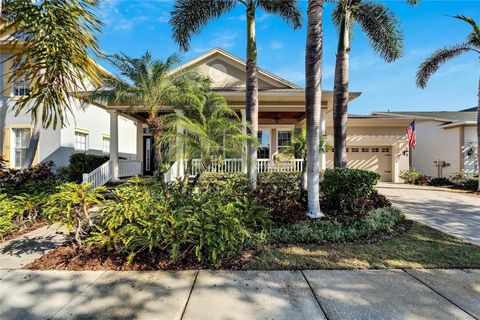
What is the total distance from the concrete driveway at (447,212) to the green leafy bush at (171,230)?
492cm

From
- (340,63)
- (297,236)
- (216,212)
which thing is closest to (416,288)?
(297,236)

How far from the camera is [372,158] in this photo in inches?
634

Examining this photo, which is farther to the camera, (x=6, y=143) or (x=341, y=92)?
(x=6, y=143)

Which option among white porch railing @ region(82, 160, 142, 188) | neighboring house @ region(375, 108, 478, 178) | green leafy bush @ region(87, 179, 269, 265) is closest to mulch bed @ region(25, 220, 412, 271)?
green leafy bush @ region(87, 179, 269, 265)

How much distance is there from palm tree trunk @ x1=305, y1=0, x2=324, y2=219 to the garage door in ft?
38.3

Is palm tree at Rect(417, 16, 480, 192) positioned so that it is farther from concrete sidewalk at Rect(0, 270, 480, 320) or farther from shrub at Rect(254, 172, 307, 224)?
concrete sidewalk at Rect(0, 270, 480, 320)

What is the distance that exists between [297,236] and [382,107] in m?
24.2

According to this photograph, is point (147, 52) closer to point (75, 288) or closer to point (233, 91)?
point (233, 91)

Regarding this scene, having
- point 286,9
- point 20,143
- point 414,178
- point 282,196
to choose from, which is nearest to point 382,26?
point 286,9

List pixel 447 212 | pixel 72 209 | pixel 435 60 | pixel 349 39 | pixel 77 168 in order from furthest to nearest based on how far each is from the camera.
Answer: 1. pixel 435 60
2. pixel 77 168
3. pixel 349 39
4. pixel 447 212
5. pixel 72 209

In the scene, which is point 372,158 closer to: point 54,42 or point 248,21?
point 248,21

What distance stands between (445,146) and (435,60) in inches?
296

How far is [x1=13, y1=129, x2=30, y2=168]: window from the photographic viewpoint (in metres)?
12.0

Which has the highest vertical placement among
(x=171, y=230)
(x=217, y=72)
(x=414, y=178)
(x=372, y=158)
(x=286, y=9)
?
(x=286, y=9)
